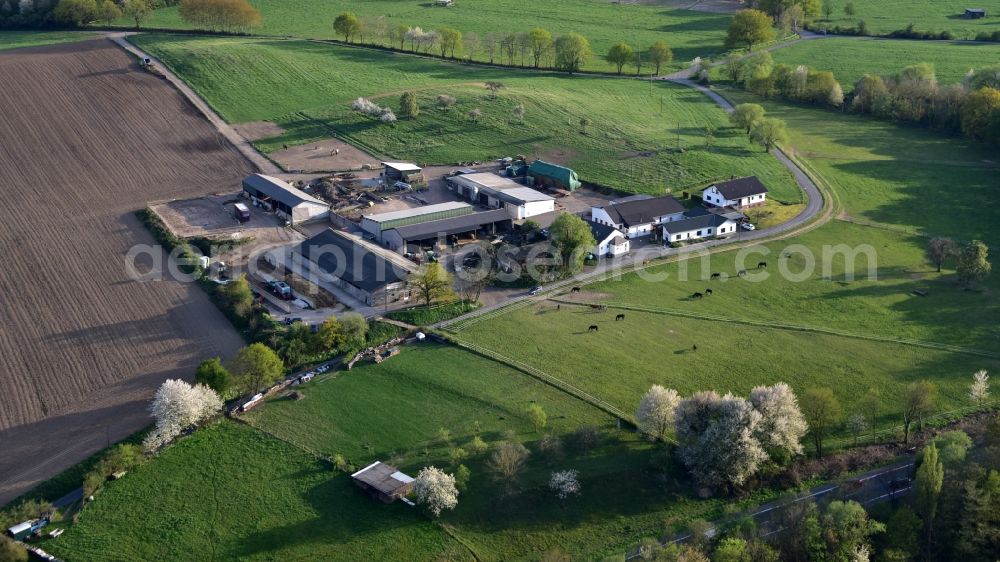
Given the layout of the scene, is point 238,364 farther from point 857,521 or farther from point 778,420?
point 857,521

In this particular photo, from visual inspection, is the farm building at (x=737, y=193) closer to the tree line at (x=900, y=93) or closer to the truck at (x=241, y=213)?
the tree line at (x=900, y=93)


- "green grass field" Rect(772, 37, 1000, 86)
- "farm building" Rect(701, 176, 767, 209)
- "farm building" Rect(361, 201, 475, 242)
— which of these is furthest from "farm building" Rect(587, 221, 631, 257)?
"green grass field" Rect(772, 37, 1000, 86)

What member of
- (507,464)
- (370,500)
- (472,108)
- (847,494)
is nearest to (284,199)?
(472,108)

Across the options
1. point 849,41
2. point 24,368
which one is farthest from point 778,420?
point 849,41

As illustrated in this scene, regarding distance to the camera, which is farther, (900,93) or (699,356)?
(900,93)

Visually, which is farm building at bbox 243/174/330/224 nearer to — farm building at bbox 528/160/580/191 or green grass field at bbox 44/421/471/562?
farm building at bbox 528/160/580/191

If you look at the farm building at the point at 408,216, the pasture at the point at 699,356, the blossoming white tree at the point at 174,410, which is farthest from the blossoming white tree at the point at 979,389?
the blossoming white tree at the point at 174,410

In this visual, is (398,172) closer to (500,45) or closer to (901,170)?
(500,45)
